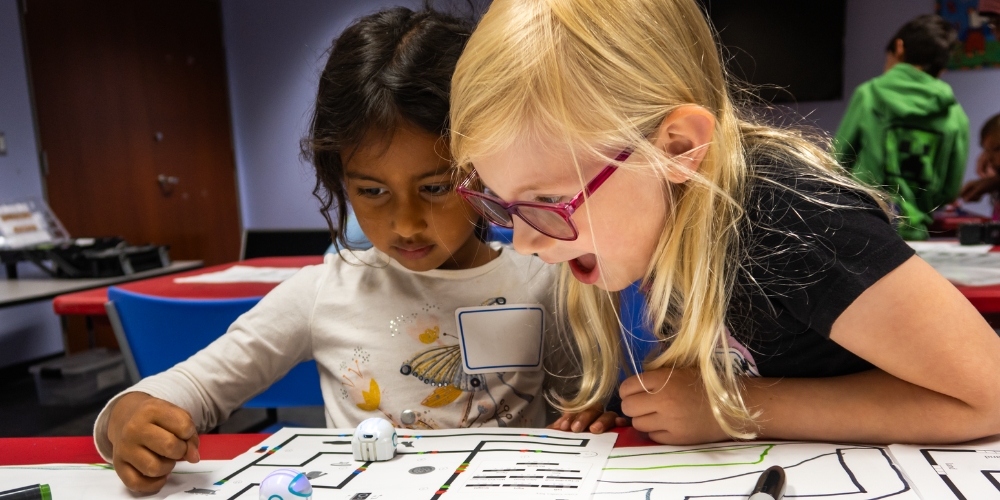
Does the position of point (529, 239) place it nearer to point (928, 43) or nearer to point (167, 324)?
point (167, 324)

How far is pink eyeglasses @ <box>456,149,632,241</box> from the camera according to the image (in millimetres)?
659

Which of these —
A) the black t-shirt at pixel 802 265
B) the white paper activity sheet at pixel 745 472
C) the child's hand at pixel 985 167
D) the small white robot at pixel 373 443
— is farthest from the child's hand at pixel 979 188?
the small white robot at pixel 373 443

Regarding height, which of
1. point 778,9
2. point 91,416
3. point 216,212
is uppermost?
point 778,9

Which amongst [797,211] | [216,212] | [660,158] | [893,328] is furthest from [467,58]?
[216,212]

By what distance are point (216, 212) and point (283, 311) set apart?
469cm

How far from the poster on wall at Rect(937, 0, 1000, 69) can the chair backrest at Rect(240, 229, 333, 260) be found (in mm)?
4025

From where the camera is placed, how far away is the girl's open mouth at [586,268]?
76cm

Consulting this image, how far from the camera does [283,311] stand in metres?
1.01

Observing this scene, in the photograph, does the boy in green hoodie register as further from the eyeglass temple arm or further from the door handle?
the door handle

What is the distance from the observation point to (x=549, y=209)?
67 cm

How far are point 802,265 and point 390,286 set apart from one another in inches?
23.1

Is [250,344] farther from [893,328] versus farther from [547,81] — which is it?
[893,328]

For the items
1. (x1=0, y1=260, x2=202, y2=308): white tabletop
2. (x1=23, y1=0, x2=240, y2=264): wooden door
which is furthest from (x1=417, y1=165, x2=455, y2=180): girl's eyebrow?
(x1=23, y1=0, x2=240, y2=264): wooden door

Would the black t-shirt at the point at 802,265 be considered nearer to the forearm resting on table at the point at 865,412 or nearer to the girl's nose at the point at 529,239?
the forearm resting on table at the point at 865,412
